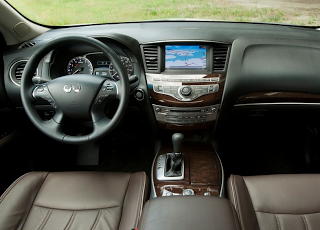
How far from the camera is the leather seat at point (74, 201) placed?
1.14 m

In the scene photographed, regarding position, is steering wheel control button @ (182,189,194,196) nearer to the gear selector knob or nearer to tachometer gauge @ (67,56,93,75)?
the gear selector knob

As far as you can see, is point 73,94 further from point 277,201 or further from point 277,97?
point 277,97

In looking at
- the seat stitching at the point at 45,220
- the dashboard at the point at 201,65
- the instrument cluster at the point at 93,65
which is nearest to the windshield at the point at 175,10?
the dashboard at the point at 201,65

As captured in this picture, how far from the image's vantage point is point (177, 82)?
149 cm

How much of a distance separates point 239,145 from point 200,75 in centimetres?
106

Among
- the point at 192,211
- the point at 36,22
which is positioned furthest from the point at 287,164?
the point at 36,22

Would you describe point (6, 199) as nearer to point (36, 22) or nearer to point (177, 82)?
point (177, 82)

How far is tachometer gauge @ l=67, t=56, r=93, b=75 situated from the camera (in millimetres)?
1646

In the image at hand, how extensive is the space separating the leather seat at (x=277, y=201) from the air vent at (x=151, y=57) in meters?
0.76

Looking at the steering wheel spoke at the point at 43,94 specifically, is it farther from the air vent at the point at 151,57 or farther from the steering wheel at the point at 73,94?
the air vent at the point at 151,57

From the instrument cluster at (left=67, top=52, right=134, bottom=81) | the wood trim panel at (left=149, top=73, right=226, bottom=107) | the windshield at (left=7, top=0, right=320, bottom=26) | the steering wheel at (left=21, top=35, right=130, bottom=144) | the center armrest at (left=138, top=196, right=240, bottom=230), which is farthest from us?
the windshield at (left=7, top=0, right=320, bottom=26)

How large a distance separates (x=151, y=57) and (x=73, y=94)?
1.68 ft

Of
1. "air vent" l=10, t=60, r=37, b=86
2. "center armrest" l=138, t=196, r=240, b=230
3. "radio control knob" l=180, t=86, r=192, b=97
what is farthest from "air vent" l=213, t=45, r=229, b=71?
"air vent" l=10, t=60, r=37, b=86

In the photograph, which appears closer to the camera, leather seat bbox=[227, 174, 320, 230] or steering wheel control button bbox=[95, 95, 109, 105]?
leather seat bbox=[227, 174, 320, 230]
